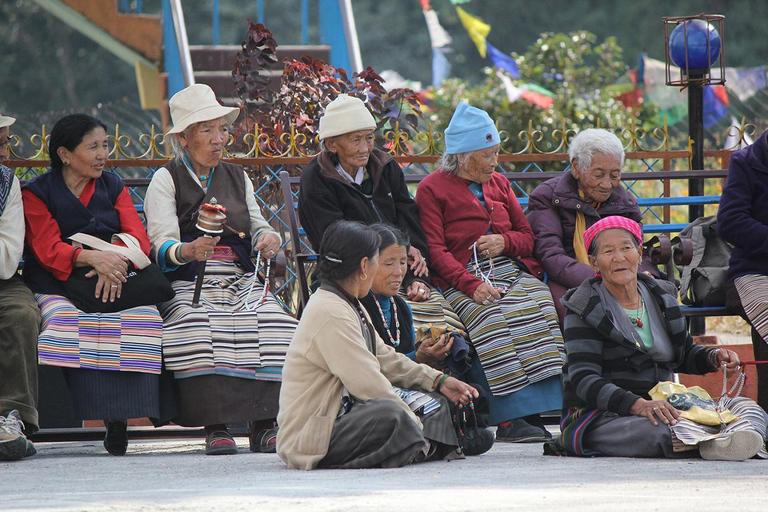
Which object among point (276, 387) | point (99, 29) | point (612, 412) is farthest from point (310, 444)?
point (99, 29)

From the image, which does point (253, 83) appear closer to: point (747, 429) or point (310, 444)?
point (310, 444)

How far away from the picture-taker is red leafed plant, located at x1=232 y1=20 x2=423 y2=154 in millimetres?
8180

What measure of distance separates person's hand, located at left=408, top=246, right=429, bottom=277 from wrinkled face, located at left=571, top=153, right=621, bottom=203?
1.04m

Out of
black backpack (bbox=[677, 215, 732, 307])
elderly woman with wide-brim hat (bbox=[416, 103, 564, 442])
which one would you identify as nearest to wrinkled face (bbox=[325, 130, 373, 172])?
elderly woman with wide-brim hat (bbox=[416, 103, 564, 442])

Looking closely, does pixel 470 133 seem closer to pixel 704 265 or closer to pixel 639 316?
pixel 704 265

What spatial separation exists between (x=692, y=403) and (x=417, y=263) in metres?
1.79

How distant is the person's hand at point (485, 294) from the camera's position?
625cm

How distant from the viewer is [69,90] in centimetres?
3209

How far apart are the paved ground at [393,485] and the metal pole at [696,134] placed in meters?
3.27

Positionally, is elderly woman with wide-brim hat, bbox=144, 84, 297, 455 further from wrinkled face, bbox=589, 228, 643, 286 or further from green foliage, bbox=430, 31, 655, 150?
green foliage, bbox=430, 31, 655, 150

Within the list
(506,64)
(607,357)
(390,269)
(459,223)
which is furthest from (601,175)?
(506,64)

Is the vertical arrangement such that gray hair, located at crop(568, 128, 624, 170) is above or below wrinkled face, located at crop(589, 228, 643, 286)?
above

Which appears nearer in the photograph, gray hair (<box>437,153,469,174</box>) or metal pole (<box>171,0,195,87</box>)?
gray hair (<box>437,153,469,174</box>)

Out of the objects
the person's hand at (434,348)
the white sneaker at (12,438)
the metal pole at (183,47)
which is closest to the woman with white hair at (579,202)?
the person's hand at (434,348)
